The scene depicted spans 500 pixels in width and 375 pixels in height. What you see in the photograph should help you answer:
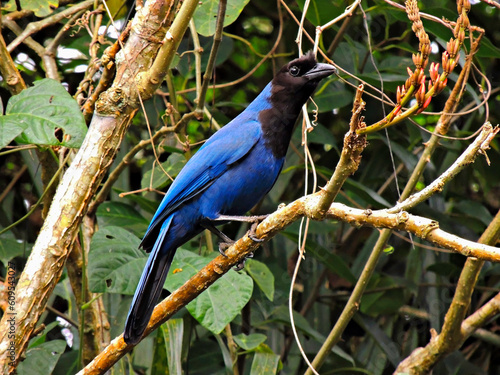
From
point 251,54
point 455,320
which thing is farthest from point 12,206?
point 455,320

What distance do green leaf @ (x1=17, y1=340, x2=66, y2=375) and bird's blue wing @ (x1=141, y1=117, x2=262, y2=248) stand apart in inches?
32.0

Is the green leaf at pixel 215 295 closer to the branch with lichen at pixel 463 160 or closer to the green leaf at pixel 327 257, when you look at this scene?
the green leaf at pixel 327 257

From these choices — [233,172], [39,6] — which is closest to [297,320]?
[233,172]

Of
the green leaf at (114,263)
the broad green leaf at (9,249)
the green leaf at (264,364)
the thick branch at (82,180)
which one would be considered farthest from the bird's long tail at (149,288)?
the broad green leaf at (9,249)

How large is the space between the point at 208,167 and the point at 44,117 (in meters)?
0.94

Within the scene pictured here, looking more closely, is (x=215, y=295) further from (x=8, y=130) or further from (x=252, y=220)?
(x=8, y=130)

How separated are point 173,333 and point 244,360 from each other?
2.80 feet

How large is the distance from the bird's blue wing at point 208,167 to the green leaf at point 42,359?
2.67 ft

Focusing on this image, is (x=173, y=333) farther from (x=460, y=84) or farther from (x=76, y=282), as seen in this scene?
(x=460, y=84)

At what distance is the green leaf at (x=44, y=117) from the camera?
8.96 ft

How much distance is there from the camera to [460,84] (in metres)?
3.20

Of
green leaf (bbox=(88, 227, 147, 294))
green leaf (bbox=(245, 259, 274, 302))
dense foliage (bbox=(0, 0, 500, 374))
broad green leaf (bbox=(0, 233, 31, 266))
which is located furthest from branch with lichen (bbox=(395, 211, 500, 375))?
broad green leaf (bbox=(0, 233, 31, 266))

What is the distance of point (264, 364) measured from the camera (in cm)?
346

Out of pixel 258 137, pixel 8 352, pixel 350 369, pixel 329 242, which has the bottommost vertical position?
pixel 350 369
